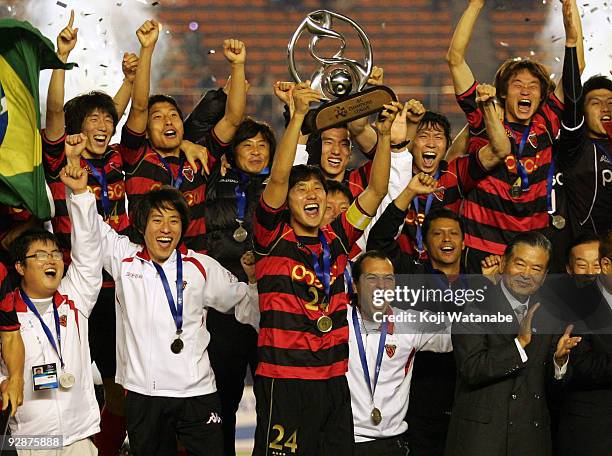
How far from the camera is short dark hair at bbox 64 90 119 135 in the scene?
542cm

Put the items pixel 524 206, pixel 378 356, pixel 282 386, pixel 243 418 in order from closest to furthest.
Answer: pixel 282 386 → pixel 378 356 → pixel 524 206 → pixel 243 418

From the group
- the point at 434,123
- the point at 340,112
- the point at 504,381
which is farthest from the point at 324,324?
the point at 434,123

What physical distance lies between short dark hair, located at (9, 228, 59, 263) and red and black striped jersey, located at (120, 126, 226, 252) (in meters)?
0.63

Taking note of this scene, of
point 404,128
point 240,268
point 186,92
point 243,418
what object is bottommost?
point 243,418

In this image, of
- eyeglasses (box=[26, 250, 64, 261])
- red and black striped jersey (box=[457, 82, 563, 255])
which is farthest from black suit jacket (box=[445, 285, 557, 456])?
eyeglasses (box=[26, 250, 64, 261])

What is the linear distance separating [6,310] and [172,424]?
783 mm

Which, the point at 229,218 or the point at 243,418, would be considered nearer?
the point at 229,218

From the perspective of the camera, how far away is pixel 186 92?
6.73m

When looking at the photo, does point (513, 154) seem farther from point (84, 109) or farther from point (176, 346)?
point (84, 109)

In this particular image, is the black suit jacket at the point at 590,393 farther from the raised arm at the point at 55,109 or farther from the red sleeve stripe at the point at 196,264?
the raised arm at the point at 55,109

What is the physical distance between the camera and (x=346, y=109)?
4836 mm

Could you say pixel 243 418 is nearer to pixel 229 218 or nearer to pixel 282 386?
pixel 229 218

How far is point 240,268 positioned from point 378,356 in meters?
0.87

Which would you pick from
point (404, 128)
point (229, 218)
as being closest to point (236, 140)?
point (229, 218)
